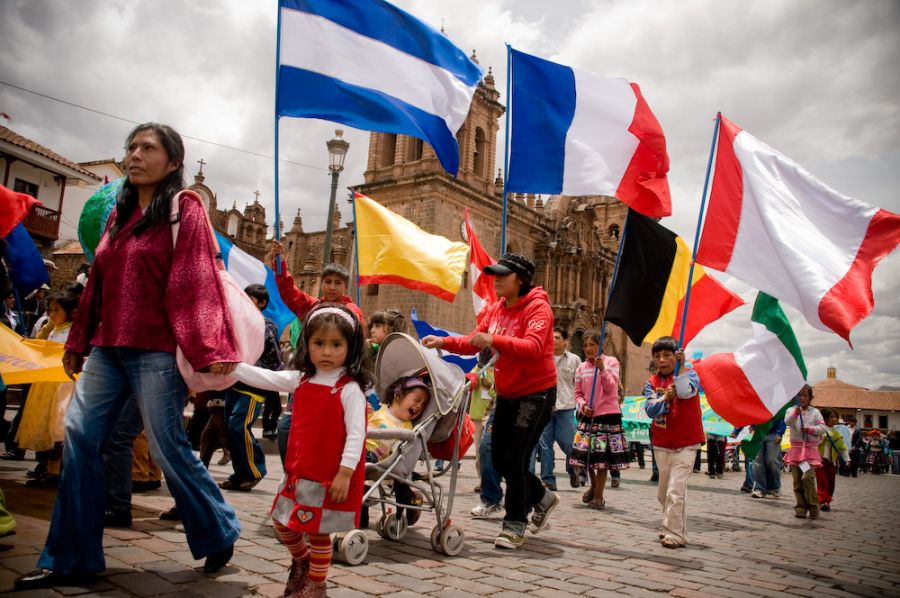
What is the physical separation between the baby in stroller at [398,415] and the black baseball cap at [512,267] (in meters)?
1.01

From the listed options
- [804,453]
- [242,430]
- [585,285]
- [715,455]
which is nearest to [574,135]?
[242,430]

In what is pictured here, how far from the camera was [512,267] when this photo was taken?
4840mm

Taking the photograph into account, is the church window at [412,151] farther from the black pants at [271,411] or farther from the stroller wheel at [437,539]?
the stroller wheel at [437,539]

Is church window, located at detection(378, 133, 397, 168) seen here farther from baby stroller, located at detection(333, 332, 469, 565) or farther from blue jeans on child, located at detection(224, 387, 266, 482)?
baby stroller, located at detection(333, 332, 469, 565)

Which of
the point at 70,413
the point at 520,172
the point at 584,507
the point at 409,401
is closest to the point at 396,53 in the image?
the point at 520,172

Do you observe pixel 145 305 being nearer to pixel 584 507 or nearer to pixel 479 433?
pixel 584 507

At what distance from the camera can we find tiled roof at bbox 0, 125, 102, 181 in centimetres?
2502

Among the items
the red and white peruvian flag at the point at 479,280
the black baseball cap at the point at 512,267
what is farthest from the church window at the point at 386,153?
the black baseball cap at the point at 512,267

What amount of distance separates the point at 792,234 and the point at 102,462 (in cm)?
546

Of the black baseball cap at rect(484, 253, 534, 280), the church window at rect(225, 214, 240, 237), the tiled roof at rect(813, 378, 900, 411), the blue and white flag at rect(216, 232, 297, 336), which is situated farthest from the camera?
the tiled roof at rect(813, 378, 900, 411)

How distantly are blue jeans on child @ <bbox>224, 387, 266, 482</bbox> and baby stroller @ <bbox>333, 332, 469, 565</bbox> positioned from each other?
1.83 metres

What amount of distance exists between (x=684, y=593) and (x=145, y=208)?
359cm

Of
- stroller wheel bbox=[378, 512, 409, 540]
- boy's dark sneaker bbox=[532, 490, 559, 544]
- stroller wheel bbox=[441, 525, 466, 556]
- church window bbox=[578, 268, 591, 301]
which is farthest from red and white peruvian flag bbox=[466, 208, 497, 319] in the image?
church window bbox=[578, 268, 591, 301]

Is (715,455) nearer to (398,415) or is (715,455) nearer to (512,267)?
(512,267)
